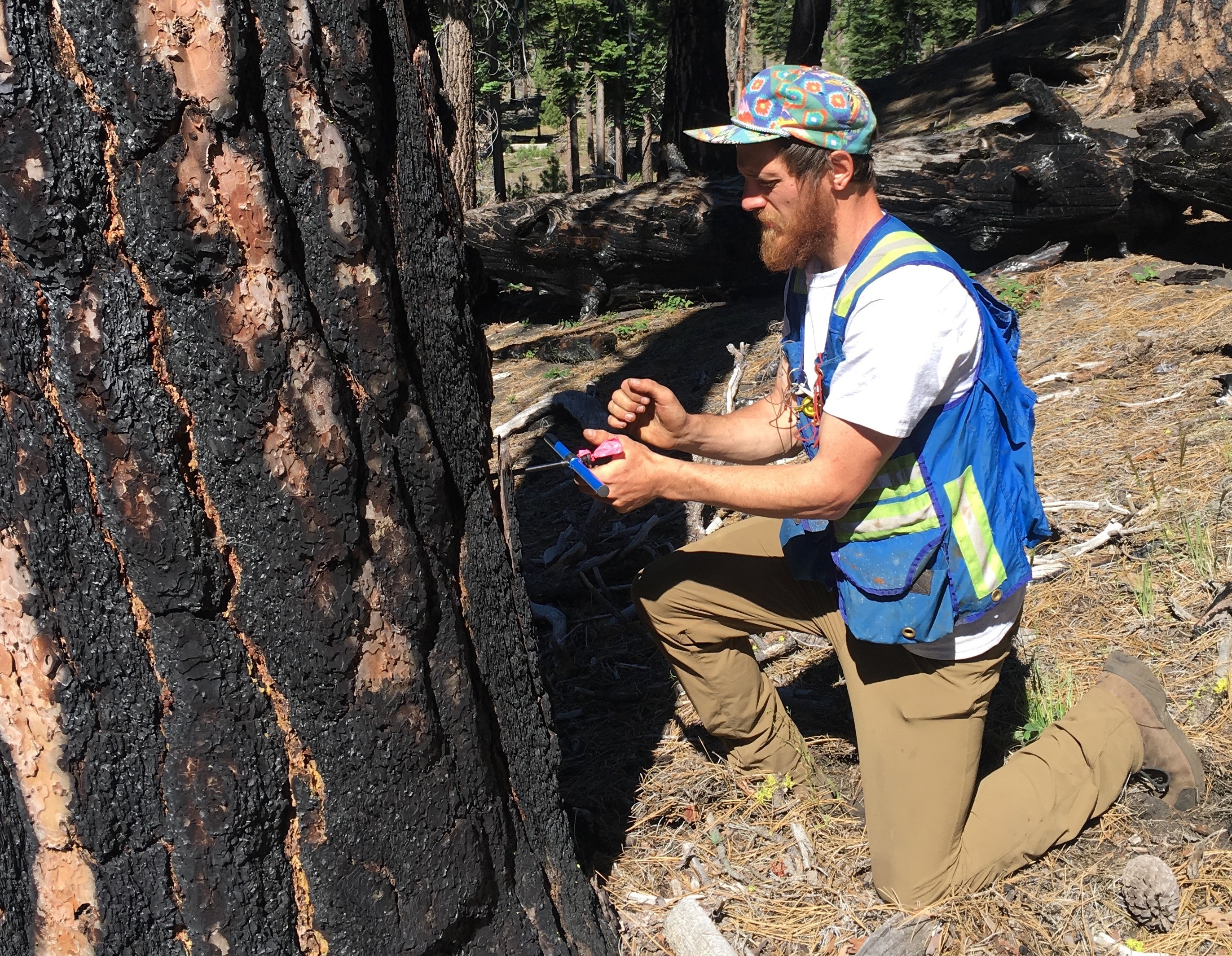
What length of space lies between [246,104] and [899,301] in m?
1.41

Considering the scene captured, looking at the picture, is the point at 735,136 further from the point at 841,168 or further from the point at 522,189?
the point at 522,189

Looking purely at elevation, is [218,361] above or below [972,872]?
above

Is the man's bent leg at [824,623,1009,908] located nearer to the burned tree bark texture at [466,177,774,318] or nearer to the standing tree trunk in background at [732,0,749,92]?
the burned tree bark texture at [466,177,774,318]

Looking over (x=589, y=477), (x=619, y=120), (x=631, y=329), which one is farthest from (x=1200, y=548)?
(x=619, y=120)

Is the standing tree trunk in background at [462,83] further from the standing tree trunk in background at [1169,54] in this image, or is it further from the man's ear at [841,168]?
the man's ear at [841,168]

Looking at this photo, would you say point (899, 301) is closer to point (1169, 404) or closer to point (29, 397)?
point (29, 397)

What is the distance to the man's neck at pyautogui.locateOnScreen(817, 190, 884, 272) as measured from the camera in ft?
8.35

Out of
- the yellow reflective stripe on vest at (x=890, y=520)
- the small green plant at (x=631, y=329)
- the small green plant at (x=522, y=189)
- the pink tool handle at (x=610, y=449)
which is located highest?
the pink tool handle at (x=610, y=449)

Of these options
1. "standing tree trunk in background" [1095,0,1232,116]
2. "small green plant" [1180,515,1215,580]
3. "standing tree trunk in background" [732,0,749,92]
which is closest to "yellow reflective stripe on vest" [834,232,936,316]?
"small green plant" [1180,515,1215,580]

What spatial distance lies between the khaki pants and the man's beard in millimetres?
906

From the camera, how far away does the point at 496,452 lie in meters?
2.40

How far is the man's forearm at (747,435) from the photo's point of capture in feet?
9.85

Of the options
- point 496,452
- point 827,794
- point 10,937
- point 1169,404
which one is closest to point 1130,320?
point 1169,404

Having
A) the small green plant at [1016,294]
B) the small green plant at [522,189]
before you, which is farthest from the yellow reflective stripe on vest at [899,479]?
the small green plant at [522,189]
